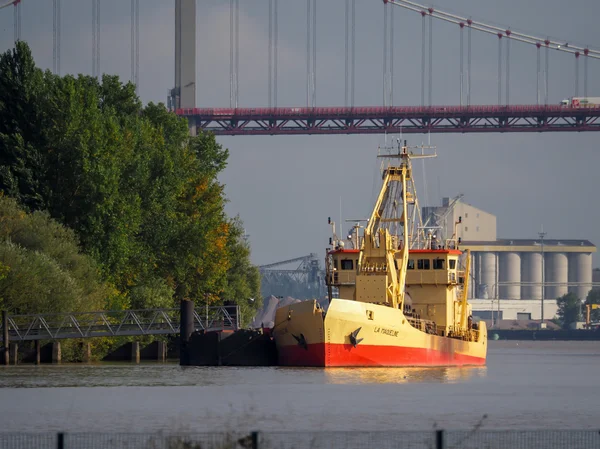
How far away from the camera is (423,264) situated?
236 ft

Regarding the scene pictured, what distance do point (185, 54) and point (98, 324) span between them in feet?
300

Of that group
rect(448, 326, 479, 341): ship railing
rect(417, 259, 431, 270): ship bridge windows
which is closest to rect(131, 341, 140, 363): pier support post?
rect(417, 259, 431, 270): ship bridge windows

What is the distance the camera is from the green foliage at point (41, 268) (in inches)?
2494

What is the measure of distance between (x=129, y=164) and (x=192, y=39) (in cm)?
8640

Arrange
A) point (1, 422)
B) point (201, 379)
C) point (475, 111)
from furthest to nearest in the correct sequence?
point (475, 111) → point (201, 379) → point (1, 422)

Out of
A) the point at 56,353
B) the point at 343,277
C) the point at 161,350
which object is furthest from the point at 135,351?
the point at 343,277

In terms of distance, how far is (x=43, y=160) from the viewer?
72812mm

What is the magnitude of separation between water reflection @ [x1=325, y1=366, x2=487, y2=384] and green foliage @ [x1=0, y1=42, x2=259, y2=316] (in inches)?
548

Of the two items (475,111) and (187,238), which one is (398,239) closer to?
(187,238)

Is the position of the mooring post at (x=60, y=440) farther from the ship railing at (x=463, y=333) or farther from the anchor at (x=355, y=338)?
the ship railing at (x=463, y=333)

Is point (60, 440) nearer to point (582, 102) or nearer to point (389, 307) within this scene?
point (389, 307)

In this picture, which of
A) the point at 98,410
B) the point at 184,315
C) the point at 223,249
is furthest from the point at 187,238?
the point at 98,410

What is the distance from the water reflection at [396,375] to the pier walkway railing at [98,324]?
11.2m

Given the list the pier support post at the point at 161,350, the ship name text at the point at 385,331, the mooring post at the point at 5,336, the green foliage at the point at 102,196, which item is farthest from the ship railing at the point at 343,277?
the mooring post at the point at 5,336
